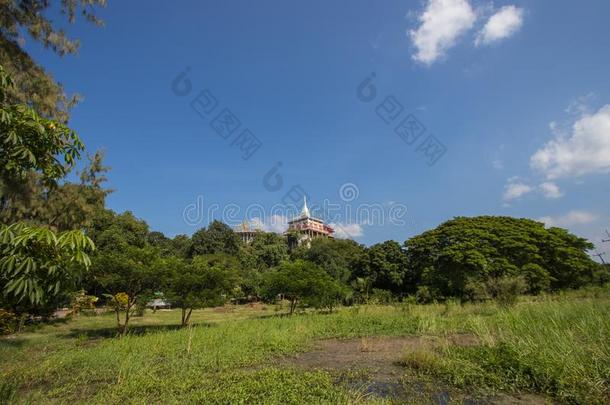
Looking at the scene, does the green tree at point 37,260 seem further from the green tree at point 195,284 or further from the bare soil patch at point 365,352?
the green tree at point 195,284

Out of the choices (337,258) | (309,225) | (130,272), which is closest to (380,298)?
(130,272)

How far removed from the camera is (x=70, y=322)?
63.4 feet

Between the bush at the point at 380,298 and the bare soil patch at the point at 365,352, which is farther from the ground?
the bush at the point at 380,298

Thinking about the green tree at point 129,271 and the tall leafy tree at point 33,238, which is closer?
the tall leafy tree at point 33,238

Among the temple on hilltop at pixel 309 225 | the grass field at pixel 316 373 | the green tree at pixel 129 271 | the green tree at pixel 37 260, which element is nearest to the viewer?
the green tree at pixel 37 260

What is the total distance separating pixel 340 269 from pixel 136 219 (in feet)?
82.3

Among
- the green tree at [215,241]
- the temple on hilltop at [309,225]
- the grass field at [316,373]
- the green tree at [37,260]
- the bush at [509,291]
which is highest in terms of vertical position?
the temple on hilltop at [309,225]

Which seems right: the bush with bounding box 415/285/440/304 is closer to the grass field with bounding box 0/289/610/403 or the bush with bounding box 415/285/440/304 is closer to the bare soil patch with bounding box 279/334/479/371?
the bare soil patch with bounding box 279/334/479/371

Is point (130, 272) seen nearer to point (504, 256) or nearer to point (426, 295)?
point (426, 295)

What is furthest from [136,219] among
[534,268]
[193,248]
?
[534,268]

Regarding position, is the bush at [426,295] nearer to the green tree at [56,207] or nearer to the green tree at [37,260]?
the green tree at [56,207]

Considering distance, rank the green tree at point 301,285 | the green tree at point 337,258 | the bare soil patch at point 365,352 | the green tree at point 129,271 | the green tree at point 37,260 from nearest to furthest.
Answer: the green tree at point 37,260
the bare soil patch at point 365,352
the green tree at point 129,271
the green tree at point 301,285
the green tree at point 337,258

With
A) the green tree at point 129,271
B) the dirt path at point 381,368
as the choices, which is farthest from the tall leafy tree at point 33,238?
the green tree at point 129,271

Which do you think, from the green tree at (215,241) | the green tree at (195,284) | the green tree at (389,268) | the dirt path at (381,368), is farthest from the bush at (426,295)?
the green tree at (215,241)
